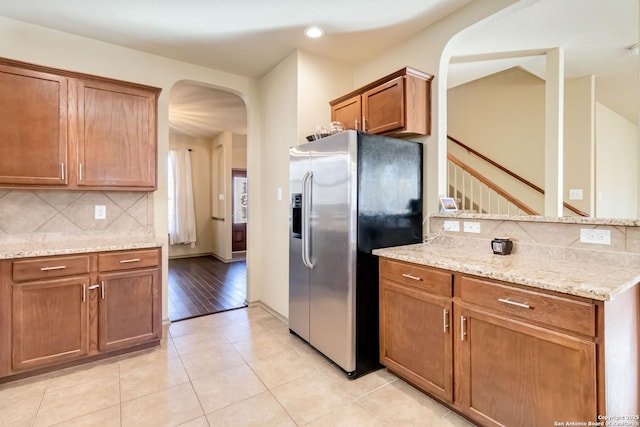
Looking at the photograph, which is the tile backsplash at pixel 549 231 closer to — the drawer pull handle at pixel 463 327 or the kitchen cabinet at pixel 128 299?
the drawer pull handle at pixel 463 327

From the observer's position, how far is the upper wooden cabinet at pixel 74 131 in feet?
7.46

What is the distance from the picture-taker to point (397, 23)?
2572 mm

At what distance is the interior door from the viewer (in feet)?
22.4

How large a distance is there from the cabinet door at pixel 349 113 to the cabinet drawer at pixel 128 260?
201 cm

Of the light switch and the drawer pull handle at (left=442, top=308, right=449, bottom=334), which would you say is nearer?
the drawer pull handle at (left=442, top=308, right=449, bottom=334)

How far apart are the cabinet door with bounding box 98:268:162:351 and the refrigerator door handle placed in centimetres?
123

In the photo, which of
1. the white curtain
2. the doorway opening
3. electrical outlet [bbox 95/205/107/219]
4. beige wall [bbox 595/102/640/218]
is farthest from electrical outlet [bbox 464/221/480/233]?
the white curtain

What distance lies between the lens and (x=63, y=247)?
231 cm

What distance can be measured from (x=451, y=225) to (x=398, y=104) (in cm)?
103

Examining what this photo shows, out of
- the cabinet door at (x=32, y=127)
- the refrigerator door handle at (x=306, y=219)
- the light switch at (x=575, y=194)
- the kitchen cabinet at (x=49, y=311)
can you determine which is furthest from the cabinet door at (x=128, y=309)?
the light switch at (x=575, y=194)

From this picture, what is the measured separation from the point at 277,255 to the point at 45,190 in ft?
6.83

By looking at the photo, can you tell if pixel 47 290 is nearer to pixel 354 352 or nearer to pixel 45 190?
pixel 45 190

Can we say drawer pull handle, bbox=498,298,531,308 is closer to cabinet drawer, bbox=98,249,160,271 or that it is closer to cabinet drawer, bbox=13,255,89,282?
cabinet drawer, bbox=98,249,160,271

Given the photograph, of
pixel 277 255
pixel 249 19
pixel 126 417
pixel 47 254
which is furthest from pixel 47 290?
pixel 249 19
